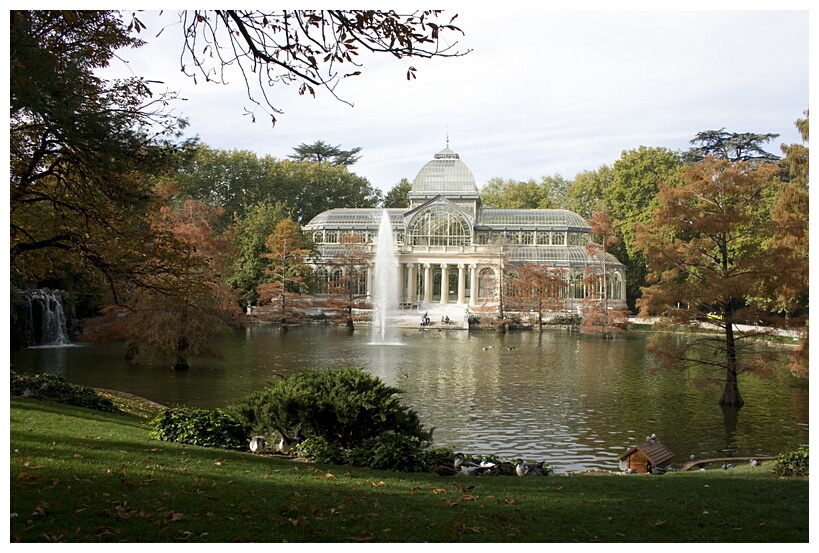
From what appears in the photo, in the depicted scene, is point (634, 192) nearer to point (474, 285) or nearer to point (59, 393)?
point (474, 285)

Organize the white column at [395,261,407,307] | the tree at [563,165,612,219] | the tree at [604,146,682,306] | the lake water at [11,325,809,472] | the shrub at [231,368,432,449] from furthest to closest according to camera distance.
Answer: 1. the tree at [563,165,612,219]
2. the white column at [395,261,407,307]
3. the tree at [604,146,682,306]
4. the lake water at [11,325,809,472]
5. the shrub at [231,368,432,449]

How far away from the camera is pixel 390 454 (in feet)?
27.9

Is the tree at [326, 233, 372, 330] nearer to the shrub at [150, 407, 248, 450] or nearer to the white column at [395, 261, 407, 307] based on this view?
the white column at [395, 261, 407, 307]

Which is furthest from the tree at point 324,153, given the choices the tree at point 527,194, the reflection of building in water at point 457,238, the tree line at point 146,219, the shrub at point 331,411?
the shrub at point 331,411

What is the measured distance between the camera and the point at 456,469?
342 inches

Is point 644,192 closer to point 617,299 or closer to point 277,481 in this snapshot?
point 617,299

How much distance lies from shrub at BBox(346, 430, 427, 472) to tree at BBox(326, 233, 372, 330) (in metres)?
29.1

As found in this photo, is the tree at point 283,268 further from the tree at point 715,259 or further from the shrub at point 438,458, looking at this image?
the shrub at point 438,458

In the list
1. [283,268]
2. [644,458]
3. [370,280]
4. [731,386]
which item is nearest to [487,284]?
[370,280]

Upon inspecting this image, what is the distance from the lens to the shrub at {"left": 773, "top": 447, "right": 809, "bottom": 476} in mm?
8438

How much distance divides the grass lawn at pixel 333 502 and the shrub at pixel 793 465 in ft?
1.48

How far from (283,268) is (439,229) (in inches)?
642

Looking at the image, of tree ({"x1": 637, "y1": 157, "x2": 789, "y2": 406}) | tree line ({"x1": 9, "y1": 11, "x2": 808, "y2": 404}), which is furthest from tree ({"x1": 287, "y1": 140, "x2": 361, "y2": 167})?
tree ({"x1": 637, "y1": 157, "x2": 789, "y2": 406})

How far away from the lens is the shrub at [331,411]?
9.17 metres
